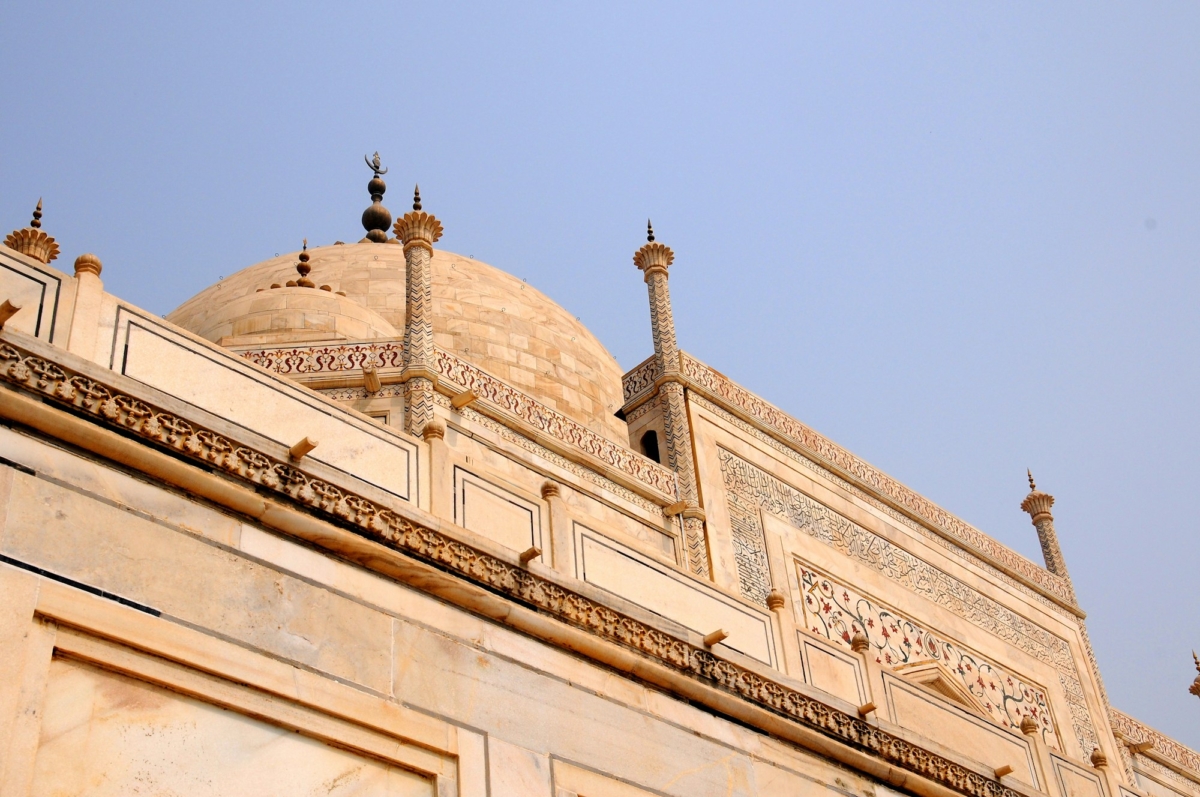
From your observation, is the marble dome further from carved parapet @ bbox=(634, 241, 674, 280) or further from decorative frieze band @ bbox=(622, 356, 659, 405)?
carved parapet @ bbox=(634, 241, 674, 280)

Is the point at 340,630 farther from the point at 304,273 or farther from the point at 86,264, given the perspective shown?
the point at 304,273

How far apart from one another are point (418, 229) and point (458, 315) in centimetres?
326

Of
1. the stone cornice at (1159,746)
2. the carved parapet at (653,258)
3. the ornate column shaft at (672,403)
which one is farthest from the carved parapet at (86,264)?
the stone cornice at (1159,746)

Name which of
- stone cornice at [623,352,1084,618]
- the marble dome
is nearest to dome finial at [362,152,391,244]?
the marble dome

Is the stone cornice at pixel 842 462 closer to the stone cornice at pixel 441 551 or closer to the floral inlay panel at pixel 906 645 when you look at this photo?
the floral inlay panel at pixel 906 645

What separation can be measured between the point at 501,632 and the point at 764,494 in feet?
21.0

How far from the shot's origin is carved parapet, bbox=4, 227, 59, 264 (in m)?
10.7

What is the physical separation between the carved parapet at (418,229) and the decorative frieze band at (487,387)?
2.88 ft

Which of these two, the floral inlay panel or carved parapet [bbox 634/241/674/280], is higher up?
carved parapet [bbox 634/241/674/280]

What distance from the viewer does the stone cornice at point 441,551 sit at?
4.04 m

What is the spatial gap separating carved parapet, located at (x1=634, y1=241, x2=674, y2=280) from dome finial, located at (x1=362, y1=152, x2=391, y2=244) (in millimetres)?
6076

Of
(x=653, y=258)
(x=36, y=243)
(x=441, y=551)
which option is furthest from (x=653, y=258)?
(x=441, y=551)

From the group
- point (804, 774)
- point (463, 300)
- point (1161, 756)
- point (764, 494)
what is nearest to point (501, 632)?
point (804, 774)

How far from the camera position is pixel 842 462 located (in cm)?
1188
